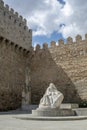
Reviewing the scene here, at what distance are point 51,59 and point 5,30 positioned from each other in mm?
3482

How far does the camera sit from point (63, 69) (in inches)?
591

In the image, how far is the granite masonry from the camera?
46.9ft

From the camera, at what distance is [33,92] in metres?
16.0

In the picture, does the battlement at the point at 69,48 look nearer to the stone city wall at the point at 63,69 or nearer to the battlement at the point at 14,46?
the stone city wall at the point at 63,69

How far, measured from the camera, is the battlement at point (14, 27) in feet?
47.5

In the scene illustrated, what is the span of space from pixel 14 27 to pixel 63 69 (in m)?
4.17

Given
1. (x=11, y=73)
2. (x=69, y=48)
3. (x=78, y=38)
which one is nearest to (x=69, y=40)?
(x=69, y=48)

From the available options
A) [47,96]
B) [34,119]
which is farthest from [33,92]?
[34,119]

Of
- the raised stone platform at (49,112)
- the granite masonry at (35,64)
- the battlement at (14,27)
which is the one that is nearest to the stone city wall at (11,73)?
the granite masonry at (35,64)

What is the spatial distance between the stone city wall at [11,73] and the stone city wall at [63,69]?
0.88 m

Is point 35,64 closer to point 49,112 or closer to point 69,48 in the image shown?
point 69,48

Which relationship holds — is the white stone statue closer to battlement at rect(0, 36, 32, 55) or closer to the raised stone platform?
the raised stone platform

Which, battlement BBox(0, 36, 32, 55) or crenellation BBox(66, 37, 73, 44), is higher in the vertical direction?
crenellation BBox(66, 37, 73, 44)

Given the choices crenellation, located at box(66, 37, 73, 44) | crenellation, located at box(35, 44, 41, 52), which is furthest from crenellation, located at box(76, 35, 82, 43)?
crenellation, located at box(35, 44, 41, 52)
